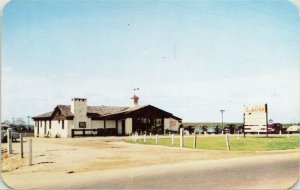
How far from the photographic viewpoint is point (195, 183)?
912 centimetres

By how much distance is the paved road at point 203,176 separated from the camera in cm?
898

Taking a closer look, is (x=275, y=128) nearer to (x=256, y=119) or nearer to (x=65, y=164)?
(x=256, y=119)

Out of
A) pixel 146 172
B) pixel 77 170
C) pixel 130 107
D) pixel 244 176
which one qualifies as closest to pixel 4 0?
pixel 77 170

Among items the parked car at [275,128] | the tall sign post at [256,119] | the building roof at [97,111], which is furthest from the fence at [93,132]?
the parked car at [275,128]

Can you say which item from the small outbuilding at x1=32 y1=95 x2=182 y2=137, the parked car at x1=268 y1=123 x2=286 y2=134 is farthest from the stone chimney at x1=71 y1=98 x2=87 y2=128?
the parked car at x1=268 y1=123 x2=286 y2=134

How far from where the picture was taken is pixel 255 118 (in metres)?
25.1

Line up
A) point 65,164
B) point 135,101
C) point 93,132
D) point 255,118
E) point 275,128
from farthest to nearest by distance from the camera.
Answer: point 135,101, point 275,128, point 93,132, point 255,118, point 65,164

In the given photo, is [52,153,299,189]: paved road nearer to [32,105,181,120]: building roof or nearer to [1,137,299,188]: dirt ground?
[1,137,299,188]: dirt ground

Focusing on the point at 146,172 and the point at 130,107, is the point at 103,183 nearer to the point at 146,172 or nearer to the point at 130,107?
the point at 146,172

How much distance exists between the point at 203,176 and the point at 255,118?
16239 millimetres

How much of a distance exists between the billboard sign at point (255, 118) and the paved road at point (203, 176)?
12.5 meters

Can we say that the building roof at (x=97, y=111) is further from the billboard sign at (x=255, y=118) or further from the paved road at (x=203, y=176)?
the paved road at (x=203, y=176)

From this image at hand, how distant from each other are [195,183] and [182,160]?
3.69 metres

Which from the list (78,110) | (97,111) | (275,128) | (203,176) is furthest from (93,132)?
(203,176)
